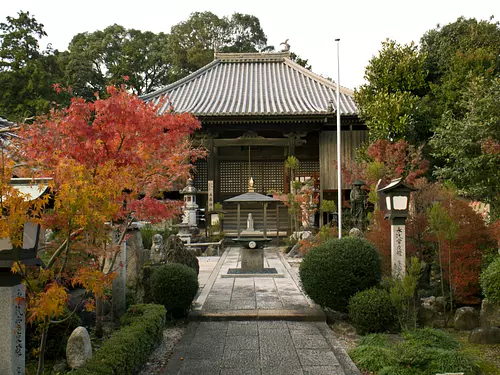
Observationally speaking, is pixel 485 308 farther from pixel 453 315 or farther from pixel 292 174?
pixel 292 174

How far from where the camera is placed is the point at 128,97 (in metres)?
6.79

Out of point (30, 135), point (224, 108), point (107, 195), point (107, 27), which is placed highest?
point (107, 27)

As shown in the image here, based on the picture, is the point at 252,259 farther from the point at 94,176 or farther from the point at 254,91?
the point at 254,91

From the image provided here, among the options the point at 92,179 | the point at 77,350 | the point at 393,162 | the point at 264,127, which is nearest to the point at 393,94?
the point at 393,162

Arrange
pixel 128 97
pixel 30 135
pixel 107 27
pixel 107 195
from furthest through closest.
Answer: pixel 107 27 → pixel 128 97 → pixel 30 135 → pixel 107 195

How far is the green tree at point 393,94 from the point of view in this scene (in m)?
16.4

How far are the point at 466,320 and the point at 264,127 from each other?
44.2ft

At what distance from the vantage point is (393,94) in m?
16.6

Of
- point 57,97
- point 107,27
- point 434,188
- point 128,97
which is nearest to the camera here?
point 128,97

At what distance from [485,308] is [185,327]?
4.76m

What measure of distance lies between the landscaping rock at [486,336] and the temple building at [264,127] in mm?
11655

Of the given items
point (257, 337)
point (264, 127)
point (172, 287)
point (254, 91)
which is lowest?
point (257, 337)

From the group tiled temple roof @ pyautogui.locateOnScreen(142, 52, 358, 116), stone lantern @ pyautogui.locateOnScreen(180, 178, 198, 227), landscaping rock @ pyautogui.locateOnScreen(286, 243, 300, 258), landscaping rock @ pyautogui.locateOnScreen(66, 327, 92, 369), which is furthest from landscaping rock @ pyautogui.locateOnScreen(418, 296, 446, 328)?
stone lantern @ pyautogui.locateOnScreen(180, 178, 198, 227)

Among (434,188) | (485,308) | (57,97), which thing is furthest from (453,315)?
(57,97)
